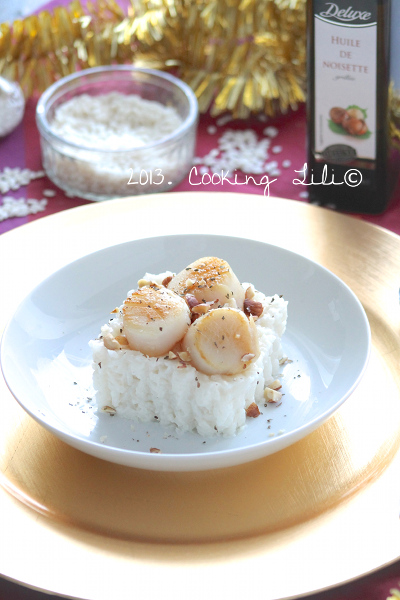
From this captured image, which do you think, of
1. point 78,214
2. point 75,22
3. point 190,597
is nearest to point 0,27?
point 75,22

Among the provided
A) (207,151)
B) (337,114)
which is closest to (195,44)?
(207,151)

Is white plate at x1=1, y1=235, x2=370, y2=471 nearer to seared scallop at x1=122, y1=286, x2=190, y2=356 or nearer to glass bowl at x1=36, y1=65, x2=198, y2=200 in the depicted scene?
seared scallop at x1=122, y1=286, x2=190, y2=356

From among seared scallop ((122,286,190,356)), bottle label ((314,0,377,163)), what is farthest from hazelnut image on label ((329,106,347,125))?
seared scallop ((122,286,190,356))

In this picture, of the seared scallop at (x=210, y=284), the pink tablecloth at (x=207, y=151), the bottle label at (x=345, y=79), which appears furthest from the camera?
the pink tablecloth at (x=207, y=151)

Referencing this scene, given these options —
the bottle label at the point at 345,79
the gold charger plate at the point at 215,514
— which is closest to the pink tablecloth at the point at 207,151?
the bottle label at the point at 345,79

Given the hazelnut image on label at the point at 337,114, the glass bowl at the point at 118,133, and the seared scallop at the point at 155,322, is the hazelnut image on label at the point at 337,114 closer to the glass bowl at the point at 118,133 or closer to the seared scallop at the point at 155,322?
the glass bowl at the point at 118,133

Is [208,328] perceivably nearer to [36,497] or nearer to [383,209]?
[36,497]
